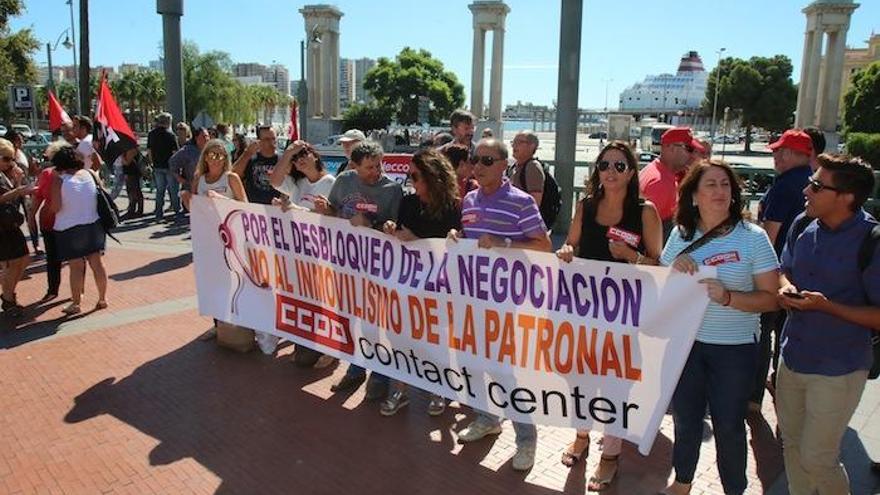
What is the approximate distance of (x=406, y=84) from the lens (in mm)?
69375

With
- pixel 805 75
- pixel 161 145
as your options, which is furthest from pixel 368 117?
pixel 161 145

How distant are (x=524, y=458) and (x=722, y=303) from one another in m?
1.58

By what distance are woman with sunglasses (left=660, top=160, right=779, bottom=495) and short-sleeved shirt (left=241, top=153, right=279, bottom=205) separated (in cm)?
461

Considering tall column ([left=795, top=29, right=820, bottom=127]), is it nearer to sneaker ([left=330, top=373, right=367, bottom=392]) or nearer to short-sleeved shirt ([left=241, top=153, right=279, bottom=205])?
short-sleeved shirt ([left=241, top=153, right=279, bottom=205])

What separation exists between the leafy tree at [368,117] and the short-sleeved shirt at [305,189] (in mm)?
62116

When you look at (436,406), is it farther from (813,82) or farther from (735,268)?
(813,82)

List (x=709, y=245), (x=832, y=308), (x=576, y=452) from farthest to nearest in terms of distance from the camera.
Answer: (x=576, y=452) → (x=709, y=245) → (x=832, y=308)

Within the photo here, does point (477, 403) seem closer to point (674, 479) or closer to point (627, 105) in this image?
point (674, 479)

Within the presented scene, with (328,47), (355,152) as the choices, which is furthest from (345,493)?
(328,47)

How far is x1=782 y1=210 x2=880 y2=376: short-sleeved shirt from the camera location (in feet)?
9.14

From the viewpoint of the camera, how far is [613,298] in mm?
3410

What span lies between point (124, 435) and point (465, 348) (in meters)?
2.31

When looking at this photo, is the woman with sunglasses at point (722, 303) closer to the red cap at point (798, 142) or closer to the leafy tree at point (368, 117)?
the red cap at point (798, 142)

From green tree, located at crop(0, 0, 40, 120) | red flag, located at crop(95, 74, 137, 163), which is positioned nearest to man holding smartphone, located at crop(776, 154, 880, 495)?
red flag, located at crop(95, 74, 137, 163)
